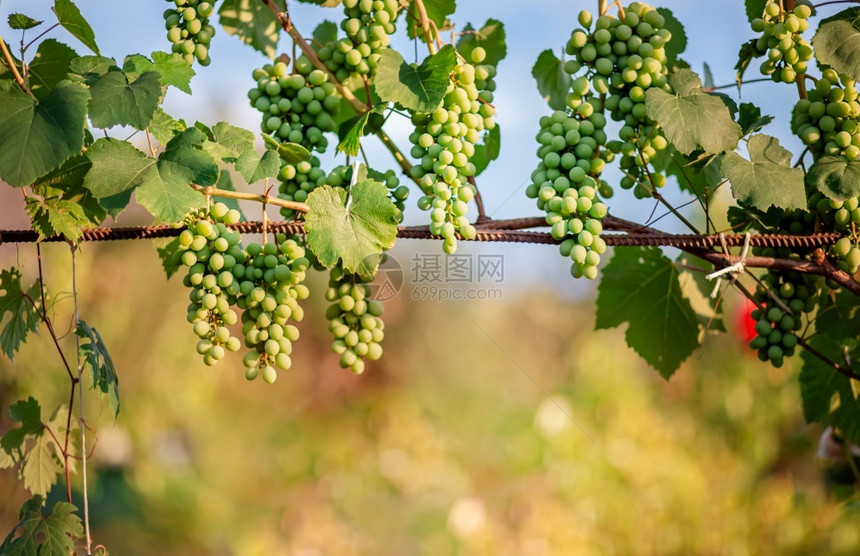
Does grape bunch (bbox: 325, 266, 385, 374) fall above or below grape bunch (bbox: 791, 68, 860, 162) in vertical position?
below

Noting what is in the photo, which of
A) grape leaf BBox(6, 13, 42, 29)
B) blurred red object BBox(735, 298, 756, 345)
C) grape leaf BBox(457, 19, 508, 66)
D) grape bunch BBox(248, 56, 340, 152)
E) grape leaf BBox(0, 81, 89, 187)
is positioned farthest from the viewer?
blurred red object BBox(735, 298, 756, 345)

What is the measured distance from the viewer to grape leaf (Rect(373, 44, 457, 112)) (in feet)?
2.25

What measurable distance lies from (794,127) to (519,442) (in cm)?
231

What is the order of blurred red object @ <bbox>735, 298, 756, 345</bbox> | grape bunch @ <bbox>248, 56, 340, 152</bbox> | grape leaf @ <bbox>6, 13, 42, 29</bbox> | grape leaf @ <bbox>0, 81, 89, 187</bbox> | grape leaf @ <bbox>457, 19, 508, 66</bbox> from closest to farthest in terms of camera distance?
grape leaf @ <bbox>0, 81, 89, 187</bbox>, grape leaf @ <bbox>6, 13, 42, 29</bbox>, grape bunch @ <bbox>248, 56, 340, 152</bbox>, grape leaf @ <bbox>457, 19, 508, 66</bbox>, blurred red object @ <bbox>735, 298, 756, 345</bbox>

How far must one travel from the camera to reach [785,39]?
735 mm

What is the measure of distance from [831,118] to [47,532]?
3.03 ft

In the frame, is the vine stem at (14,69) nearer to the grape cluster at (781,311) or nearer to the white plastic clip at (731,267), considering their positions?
the white plastic clip at (731,267)

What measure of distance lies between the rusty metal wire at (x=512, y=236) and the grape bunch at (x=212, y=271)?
0.02 m

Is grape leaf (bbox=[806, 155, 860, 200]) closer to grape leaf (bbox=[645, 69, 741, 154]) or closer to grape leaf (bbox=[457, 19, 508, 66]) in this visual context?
grape leaf (bbox=[645, 69, 741, 154])

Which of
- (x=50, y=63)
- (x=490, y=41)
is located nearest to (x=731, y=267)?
(x=490, y=41)

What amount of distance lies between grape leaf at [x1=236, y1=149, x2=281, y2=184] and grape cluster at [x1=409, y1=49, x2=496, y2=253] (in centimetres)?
15

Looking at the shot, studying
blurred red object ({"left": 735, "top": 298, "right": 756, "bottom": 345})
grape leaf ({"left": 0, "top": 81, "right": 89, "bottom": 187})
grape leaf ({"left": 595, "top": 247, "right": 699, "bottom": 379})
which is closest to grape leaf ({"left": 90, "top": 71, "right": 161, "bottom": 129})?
grape leaf ({"left": 0, "top": 81, "right": 89, "bottom": 187})

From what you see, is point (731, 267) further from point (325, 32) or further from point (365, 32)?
point (325, 32)

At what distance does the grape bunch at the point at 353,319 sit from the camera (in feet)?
2.54
